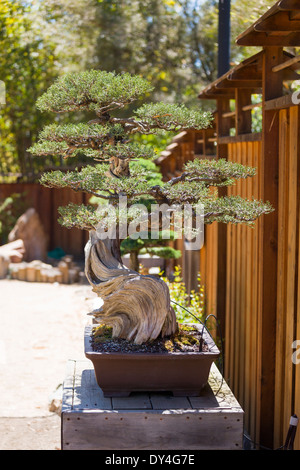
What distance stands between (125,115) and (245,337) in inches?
389

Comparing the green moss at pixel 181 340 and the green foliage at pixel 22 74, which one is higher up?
the green foliage at pixel 22 74

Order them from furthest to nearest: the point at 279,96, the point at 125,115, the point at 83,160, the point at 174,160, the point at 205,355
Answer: the point at 83,160 < the point at 125,115 < the point at 174,160 < the point at 279,96 < the point at 205,355

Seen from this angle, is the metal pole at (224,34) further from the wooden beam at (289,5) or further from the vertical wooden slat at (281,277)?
the wooden beam at (289,5)

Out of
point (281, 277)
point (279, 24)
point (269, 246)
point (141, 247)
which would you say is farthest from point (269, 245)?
point (141, 247)

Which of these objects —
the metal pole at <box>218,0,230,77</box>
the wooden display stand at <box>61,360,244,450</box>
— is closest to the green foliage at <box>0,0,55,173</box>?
the metal pole at <box>218,0,230,77</box>

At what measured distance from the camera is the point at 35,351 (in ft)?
24.1

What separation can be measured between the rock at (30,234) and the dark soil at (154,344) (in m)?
10.6

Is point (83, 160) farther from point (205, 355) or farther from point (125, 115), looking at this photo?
point (205, 355)

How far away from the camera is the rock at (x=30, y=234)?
13.8 m

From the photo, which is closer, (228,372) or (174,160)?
(228,372)

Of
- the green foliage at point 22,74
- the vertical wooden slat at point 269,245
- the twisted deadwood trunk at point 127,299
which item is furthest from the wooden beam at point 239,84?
the green foliage at point 22,74

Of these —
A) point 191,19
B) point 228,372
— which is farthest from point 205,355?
point 191,19

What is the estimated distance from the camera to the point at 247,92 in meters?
4.81

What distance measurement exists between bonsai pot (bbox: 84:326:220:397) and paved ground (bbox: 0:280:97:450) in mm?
1025
